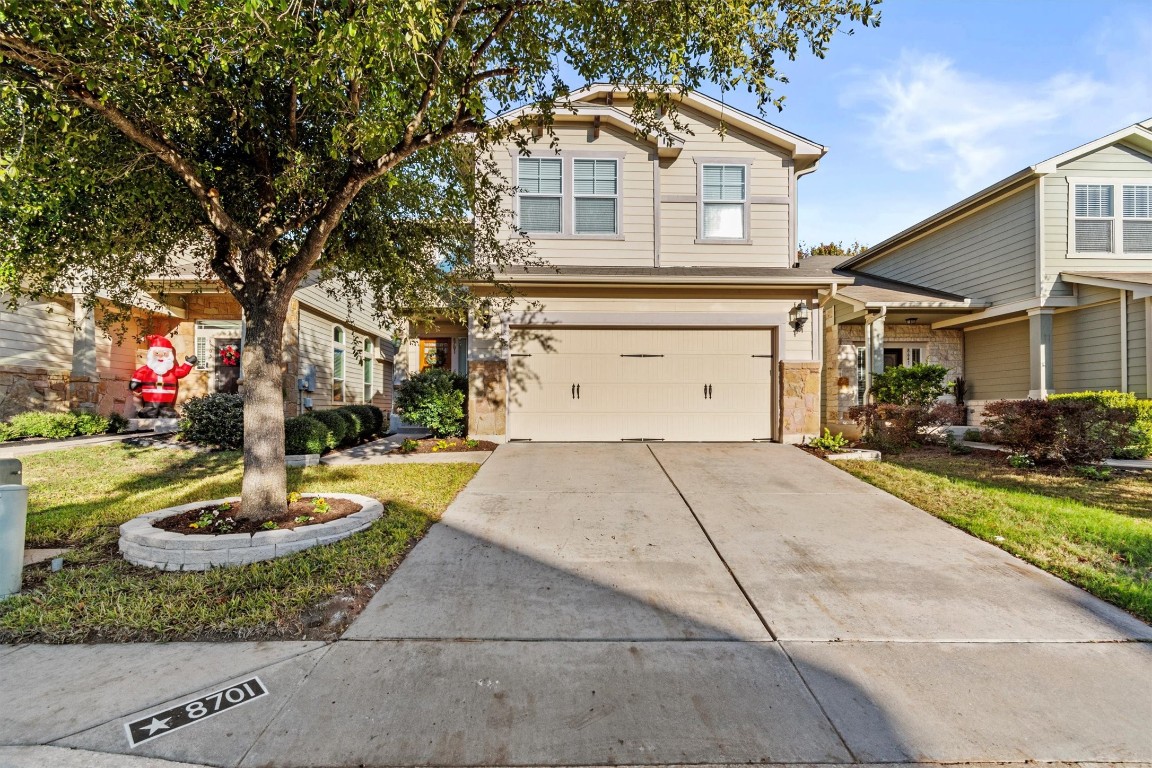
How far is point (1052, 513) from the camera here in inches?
208

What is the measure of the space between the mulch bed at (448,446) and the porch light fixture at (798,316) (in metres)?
5.90

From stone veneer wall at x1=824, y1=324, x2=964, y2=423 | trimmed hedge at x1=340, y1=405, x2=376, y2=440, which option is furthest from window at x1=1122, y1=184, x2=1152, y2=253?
trimmed hedge at x1=340, y1=405, x2=376, y2=440

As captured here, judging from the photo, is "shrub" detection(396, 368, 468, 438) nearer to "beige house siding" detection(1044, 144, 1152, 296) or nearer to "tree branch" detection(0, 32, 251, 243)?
"tree branch" detection(0, 32, 251, 243)

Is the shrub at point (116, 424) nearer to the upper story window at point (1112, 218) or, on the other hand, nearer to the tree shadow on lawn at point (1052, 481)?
the tree shadow on lawn at point (1052, 481)

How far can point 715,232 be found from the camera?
9828 mm

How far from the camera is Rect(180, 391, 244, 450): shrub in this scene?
8797 millimetres

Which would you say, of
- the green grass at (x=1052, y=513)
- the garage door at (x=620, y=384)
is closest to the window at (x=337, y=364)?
the garage door at (x=620, y=384)

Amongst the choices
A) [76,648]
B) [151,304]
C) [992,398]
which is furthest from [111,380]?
[992,398]

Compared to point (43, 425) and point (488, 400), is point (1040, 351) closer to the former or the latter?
point (488, 400)

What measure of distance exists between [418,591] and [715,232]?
28.0ft

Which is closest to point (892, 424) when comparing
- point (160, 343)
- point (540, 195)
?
point (540, 195)

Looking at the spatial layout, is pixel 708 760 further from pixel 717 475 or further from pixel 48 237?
pixel 48 237

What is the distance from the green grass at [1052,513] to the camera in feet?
12.7

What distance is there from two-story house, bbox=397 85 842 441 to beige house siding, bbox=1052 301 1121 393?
5.90 metres
